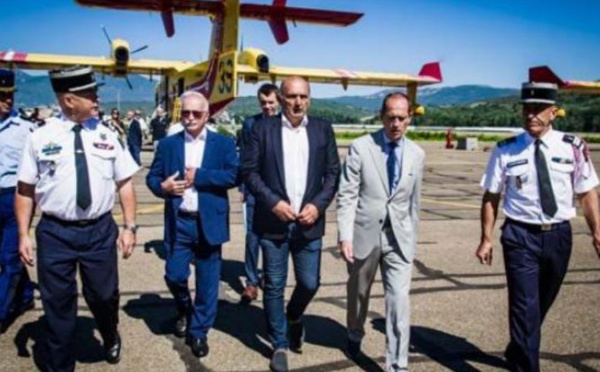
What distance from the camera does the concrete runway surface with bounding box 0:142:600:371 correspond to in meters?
3.93

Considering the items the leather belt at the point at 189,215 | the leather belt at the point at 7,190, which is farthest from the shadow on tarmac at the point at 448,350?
the leather belt at the point at 7,190

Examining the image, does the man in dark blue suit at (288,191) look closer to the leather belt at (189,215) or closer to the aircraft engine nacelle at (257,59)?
the leather belt at (189,215)

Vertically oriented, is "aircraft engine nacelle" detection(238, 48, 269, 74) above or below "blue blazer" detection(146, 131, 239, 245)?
above

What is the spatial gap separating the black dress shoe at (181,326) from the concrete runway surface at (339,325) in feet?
0.29

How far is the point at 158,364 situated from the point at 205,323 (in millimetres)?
421

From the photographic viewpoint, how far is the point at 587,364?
3908 mm

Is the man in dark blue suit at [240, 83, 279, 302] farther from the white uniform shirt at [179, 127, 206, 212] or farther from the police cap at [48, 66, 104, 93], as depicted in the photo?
the police cap at [48, 66, 104, 93]

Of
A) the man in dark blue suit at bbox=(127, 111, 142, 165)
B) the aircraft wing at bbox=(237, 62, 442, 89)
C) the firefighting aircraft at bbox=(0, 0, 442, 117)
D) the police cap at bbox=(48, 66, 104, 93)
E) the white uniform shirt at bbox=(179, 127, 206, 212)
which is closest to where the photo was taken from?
the police cap at bbox=(48, 66, 104, 93)

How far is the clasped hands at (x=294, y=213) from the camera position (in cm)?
379

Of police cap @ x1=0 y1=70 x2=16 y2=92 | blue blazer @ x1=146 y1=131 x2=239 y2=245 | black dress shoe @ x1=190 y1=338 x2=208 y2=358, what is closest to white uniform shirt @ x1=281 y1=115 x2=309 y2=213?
blue blazer @ x1=146 y1=131 x2=239 y2=245

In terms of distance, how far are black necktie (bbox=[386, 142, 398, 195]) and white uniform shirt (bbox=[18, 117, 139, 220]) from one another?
1834 millimetres

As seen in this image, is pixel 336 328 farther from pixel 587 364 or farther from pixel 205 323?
pixel 587 364

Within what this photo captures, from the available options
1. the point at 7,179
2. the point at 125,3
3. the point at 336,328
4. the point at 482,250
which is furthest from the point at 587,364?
the point at 125,3

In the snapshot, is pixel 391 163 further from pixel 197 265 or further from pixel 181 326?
pixel 181 326
